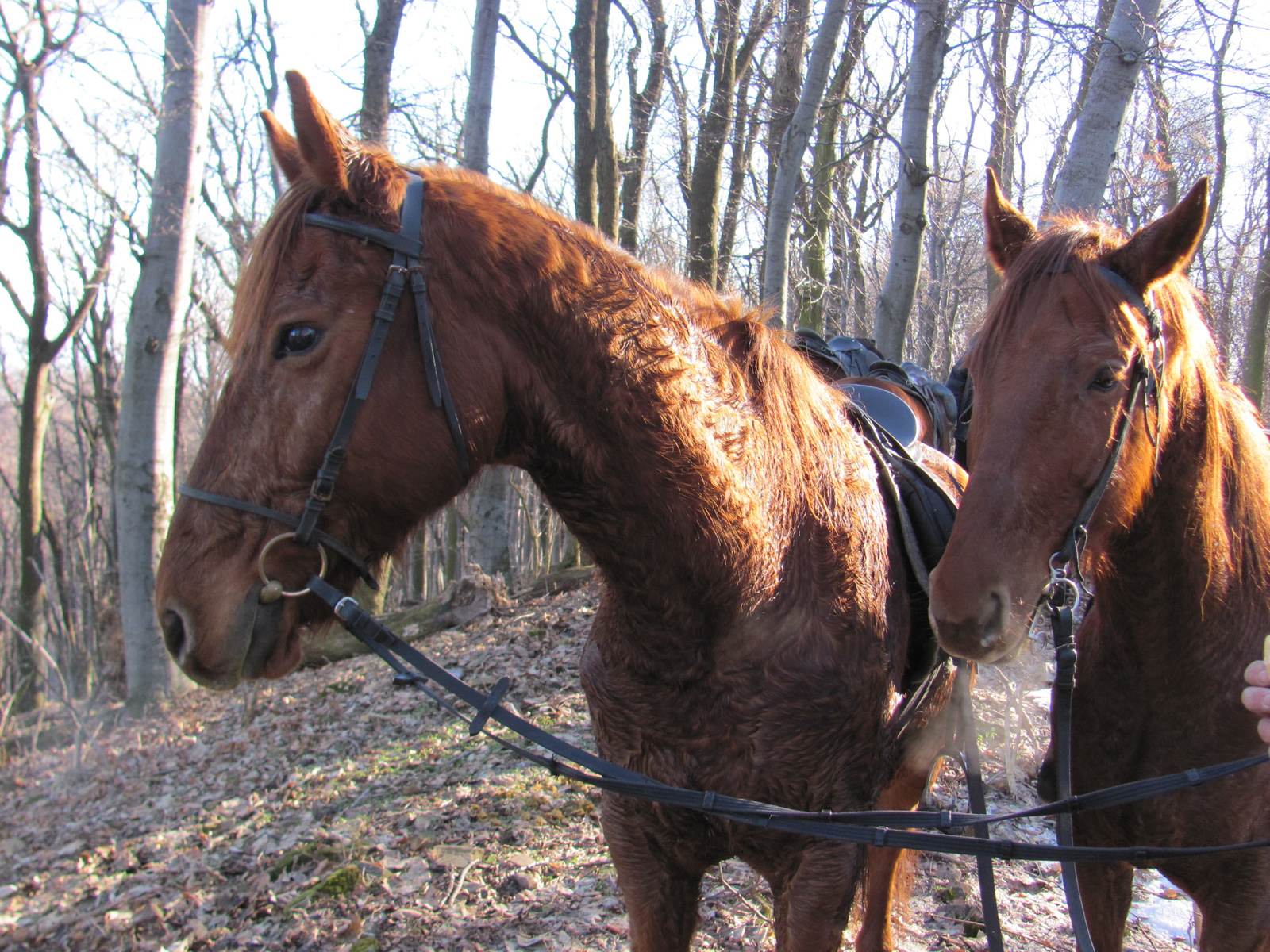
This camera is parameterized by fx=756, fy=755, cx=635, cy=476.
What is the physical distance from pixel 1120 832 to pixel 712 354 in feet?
6.05

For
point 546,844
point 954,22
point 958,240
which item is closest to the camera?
point 546,844

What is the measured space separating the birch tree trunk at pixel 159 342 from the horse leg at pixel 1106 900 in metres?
7.77

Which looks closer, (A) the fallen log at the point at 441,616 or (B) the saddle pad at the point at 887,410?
(B) the saddle pad at the point at 887,410

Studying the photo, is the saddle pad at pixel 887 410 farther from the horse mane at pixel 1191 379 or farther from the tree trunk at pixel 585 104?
the tree trunk at pixel 585 104

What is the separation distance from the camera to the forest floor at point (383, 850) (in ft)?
11.4

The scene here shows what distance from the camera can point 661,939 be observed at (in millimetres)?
2104

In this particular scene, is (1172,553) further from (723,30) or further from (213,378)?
(213,378)

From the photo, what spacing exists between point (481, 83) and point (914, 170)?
483 centimetres

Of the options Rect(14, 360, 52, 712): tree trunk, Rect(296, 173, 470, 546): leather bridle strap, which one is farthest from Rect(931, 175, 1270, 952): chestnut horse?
Rect(14, 360, 52, 712): tree trunk

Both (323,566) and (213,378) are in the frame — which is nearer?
(323,566)

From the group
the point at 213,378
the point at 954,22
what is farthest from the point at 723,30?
the point at 213,378

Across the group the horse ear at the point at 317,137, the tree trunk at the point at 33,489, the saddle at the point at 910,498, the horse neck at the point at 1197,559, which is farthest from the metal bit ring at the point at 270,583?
the tree trunk at the point at 33,489

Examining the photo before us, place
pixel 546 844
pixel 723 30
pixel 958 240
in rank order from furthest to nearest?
1. pixel 958 240
2. pixel 723 30
3. pixel 546 844

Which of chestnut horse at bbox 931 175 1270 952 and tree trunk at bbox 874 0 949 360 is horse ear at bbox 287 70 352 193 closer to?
chestnut horse at bbox 931 175 1270 952
